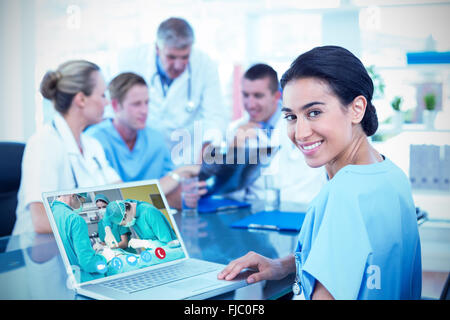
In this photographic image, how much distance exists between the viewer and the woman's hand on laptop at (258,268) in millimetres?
1015

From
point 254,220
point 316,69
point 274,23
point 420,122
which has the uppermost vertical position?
point 274,23

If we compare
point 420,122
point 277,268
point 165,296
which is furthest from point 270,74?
point 165,296

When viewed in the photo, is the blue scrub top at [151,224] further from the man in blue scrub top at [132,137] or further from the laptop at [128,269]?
the man in blue scrub top at [132,137]

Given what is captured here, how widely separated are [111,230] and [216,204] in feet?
3.45

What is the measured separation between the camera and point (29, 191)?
1787mm

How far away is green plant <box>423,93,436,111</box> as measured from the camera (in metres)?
2.00

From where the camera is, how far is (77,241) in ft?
3.22

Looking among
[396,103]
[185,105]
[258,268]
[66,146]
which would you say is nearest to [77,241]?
[258,268]

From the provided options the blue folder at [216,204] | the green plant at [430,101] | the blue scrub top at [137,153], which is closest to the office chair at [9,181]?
the blue scrub top at [137,153]

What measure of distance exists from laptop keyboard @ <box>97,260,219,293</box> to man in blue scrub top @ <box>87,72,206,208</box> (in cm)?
134

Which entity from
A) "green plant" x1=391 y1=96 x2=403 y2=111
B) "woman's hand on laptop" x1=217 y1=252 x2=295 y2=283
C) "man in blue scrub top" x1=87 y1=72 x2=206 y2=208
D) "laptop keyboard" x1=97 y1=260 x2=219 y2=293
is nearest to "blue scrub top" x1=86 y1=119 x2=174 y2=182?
"man in blue scrub top" x1=87 y1=72 x2=206 y2=208

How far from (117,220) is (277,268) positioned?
38cm

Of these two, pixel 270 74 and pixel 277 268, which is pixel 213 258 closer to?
pixel 277 268

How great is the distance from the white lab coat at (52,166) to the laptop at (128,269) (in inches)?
32.5
